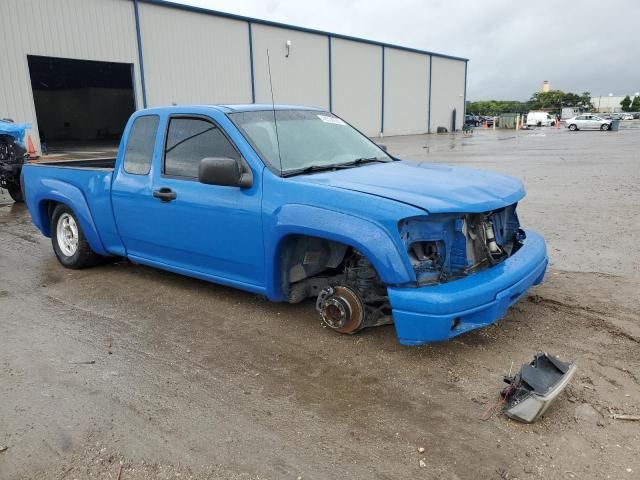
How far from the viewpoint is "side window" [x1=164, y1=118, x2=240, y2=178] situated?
441cm

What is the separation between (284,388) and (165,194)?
2115 mm

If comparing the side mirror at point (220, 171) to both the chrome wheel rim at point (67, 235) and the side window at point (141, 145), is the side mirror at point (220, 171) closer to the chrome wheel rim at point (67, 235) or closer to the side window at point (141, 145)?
the side window at point (141, 145)

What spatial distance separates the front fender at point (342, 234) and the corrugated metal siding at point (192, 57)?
2174 centimetres

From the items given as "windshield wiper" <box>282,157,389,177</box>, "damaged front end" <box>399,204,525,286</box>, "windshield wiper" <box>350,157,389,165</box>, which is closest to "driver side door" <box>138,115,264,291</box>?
"windshield wiper" <box>282,157,389,177</box>

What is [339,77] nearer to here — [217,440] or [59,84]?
[59,84]

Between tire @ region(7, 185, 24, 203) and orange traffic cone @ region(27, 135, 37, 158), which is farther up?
orange traffic cone @ region(27, 135, 37, 158)

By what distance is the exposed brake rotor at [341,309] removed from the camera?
384 centimetres

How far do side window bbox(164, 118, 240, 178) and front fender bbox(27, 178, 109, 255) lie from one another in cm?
139

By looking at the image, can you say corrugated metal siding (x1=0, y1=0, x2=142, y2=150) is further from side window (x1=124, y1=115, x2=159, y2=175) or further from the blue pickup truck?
side window (x1=124, y1=115, x2=159, y2=175)

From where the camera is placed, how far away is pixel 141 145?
5059 millimetres

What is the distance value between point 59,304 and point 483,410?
3867mm

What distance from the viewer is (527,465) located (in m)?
2.59

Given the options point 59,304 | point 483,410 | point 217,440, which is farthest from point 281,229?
point 59,304

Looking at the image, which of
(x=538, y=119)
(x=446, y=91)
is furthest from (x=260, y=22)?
(x=538, y=119)
